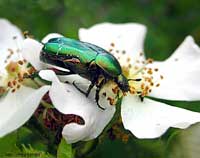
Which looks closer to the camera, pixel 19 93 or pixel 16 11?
pixel 19 93

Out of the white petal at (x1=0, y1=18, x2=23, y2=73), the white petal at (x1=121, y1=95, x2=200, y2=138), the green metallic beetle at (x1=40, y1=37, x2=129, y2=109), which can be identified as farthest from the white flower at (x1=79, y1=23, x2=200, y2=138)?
the white petal at (x1=0, y1=18, x2=23, y2=73)

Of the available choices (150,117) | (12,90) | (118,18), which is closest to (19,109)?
(12,90)

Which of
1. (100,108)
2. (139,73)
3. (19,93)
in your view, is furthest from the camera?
(139,73)

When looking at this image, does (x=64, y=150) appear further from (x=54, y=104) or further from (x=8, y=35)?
(x=8, y=35)

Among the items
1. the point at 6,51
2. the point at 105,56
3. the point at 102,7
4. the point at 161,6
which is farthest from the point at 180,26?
the point at 105,56

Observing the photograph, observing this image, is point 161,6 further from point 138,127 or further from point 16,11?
point 138,127

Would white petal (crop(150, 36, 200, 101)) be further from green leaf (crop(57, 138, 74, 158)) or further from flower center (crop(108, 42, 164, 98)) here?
green leaf (crop(57, 138, 74, 158))

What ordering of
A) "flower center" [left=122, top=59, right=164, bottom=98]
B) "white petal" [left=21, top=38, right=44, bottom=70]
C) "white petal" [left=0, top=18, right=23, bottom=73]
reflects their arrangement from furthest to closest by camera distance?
1. "white petal" [left=0, top=18, right=23, bottom=73]
2. "flower center" [left=122, top=59, right=164, bottom=98]
3. "white petal" [left=21, top=38, right=44, bottom=70]
